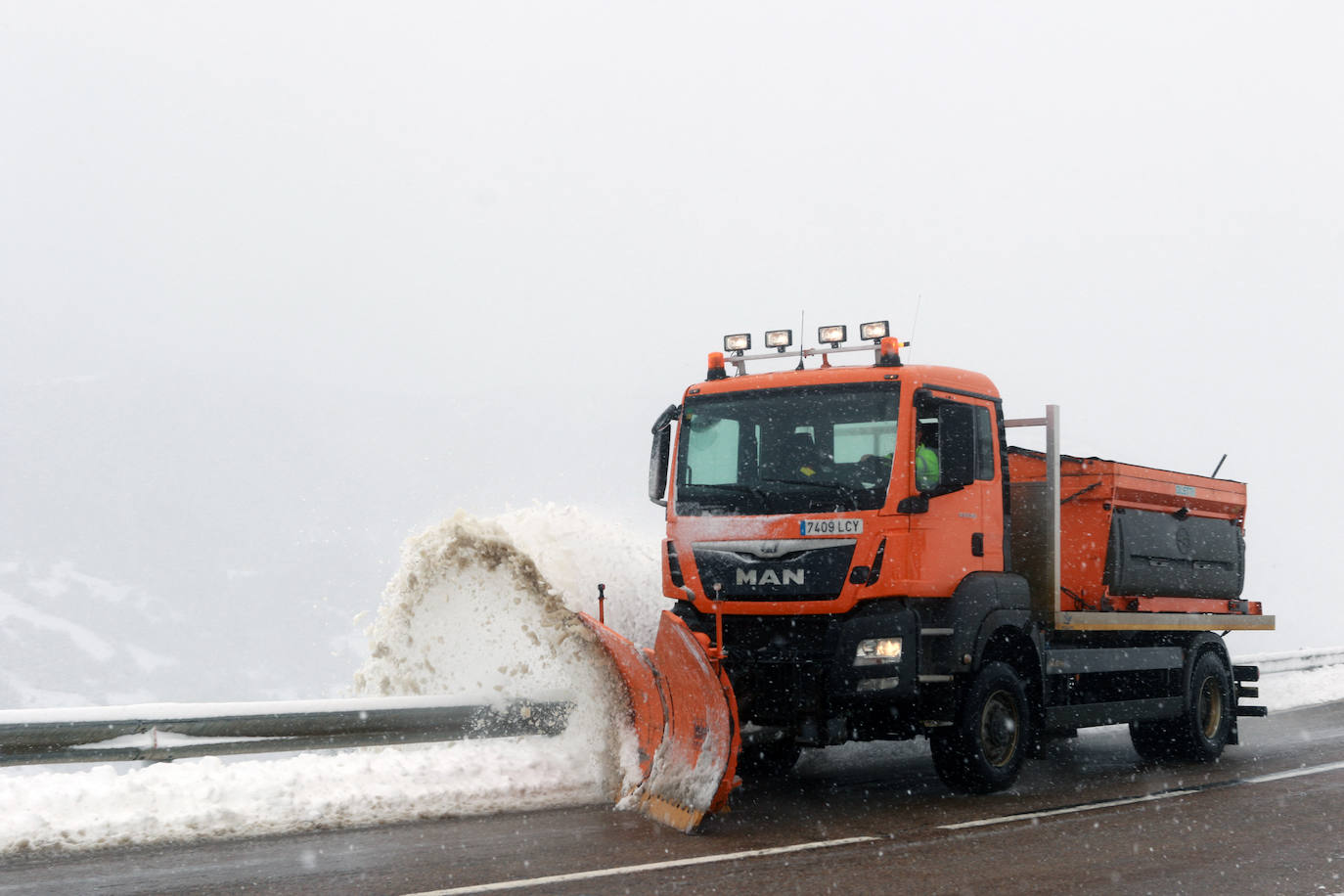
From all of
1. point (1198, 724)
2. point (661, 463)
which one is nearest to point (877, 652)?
point (661, 463)

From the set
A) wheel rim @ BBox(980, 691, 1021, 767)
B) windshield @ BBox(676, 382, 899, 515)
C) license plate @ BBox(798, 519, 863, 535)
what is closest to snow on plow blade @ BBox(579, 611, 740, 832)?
license plate @ BBox(798, 519, 863, 535)

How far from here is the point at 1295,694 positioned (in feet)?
56.3

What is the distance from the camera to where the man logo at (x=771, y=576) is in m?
7.96

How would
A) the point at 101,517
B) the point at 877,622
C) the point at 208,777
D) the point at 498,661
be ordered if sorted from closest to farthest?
the point at 208,777, the point at 877,622, the point at 498,661, the point at 101,517

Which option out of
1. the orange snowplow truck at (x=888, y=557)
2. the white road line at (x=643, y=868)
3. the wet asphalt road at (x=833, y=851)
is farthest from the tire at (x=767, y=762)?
the white road line at (x=643, y=868)

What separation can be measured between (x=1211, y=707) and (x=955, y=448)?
5.23 m

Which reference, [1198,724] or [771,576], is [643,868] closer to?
[771,576]

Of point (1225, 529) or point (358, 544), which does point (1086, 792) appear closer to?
point (1225, 529)

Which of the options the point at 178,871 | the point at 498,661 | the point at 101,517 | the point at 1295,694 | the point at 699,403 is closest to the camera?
the point at 178,871

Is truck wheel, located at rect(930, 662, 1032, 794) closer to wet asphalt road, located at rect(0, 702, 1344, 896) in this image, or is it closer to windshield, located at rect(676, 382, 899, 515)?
wet asphalt road, located at rect(0, 702, 1344, 896)

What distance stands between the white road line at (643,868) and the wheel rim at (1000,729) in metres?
2.09

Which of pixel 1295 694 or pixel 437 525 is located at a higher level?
pixel 437 525

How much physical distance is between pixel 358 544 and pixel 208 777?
179m

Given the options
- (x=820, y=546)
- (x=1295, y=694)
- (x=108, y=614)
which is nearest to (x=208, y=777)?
(x=820, y=546)
